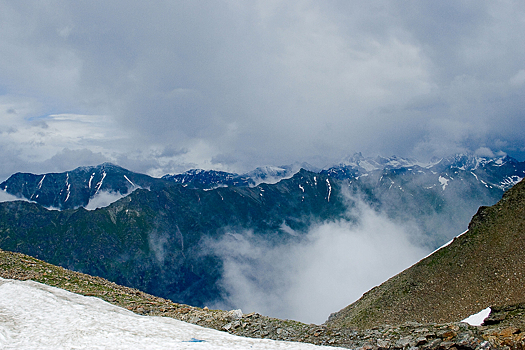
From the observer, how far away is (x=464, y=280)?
78.1 metres

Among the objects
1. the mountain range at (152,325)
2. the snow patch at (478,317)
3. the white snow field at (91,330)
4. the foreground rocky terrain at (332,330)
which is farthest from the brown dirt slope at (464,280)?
the white snow field at (91,330)

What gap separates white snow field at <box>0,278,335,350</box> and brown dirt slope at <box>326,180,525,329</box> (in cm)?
7058

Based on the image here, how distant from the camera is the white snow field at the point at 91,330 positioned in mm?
17453

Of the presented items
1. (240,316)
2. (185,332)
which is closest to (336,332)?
(240,316)

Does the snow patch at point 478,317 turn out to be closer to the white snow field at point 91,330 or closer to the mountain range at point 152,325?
the mountain range at point 152,325

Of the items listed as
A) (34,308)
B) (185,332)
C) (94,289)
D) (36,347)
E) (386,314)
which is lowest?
(386,314)

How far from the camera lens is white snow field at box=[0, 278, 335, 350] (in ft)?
57.3

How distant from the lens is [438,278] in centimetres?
8331

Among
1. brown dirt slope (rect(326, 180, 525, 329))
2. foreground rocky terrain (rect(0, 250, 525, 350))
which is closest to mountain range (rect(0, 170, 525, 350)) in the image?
foreground rocky terrain (rect(0, 250, 525, 350))

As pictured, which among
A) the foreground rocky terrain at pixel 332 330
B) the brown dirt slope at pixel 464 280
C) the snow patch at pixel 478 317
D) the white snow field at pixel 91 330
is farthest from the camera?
the brown dirt slope at pixel 464 280

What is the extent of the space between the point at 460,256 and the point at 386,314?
27.7m

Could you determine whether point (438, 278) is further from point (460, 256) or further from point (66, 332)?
point (66, 332)

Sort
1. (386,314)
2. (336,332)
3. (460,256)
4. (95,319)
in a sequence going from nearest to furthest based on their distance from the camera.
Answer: (95,319)
(336,332)
(386,314)
(460,256)

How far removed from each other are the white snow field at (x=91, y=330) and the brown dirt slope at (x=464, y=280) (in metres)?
70.6
